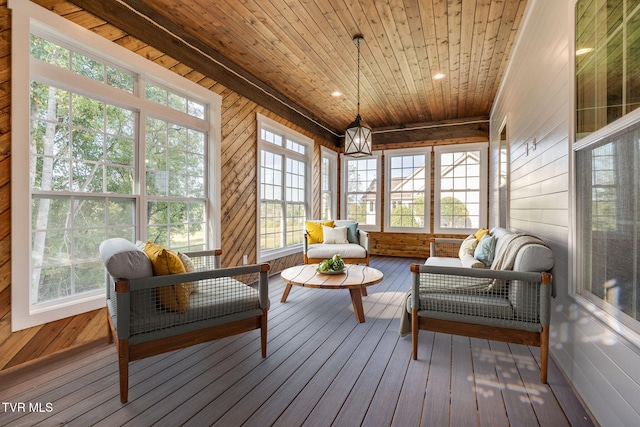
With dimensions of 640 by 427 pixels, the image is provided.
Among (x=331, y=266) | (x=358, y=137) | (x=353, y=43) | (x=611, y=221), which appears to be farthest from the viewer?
(x=358, y=137)

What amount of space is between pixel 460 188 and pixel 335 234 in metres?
3.12

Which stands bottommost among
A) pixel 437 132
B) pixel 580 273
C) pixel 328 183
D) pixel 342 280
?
pixel 342 280

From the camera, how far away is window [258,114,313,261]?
15.4 ft

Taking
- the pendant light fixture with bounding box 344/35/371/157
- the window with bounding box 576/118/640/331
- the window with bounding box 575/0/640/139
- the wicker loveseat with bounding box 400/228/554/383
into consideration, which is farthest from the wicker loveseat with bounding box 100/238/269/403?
the pendant light fixture with bounding box 344/35/371/157

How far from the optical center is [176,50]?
311 centimetres

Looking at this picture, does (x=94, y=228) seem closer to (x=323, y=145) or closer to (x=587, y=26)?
(x=587, y=26)

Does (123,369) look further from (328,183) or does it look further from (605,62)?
(328,183)

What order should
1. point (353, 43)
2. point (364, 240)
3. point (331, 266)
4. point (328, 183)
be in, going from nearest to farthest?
1. point (331, 266)
2. point (353, 43)
3. point (364, 240)
4. point (328, 183)

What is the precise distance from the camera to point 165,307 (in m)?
1.87

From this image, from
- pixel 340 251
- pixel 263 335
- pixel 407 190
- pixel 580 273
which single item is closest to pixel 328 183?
pixel 407 190

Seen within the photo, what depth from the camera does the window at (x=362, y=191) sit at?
7.02 m

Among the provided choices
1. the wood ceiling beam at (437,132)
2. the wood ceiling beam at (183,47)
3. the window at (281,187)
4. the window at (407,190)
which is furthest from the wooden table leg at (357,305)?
the wood ceiling beam at (437,132)

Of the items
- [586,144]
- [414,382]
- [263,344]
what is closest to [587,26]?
[586,144]

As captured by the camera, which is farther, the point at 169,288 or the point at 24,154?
the point at 24,154
